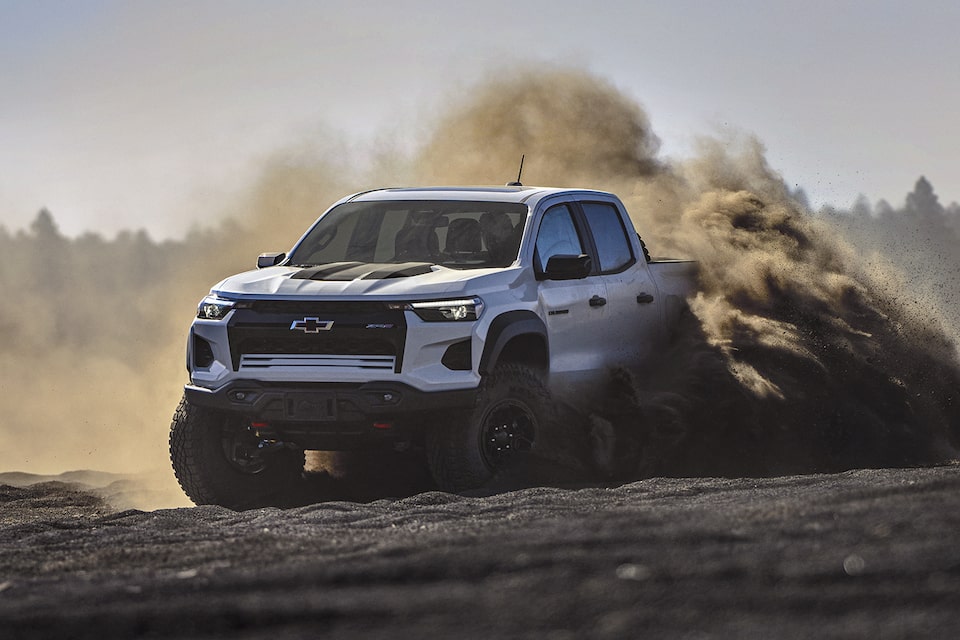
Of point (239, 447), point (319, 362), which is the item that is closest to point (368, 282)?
point (319, 362)

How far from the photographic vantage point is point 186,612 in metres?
5.27

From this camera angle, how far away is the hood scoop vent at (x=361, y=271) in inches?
366

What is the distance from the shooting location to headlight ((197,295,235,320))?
9250 millimetres

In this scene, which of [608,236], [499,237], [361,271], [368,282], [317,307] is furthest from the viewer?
[608,236]

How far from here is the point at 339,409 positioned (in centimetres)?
879

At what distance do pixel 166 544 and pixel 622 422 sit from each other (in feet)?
13.1

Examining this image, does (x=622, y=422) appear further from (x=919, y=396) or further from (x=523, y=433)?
(x=919, y=396)

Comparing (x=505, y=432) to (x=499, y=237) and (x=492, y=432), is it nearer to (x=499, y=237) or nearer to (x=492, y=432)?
(x=492, y=432)

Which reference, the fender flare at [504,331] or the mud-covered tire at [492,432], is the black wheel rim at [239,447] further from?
the fender flare at [504,331]

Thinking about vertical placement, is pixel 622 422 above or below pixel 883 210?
below

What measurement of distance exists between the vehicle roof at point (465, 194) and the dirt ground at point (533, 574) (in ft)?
10.3

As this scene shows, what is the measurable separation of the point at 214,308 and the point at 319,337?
0.79 metres

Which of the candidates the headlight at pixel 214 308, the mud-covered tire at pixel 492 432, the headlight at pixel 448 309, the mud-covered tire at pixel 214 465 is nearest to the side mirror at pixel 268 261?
the headlight at pixel 214 308

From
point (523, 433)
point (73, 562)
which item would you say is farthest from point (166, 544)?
point (523, 433)
